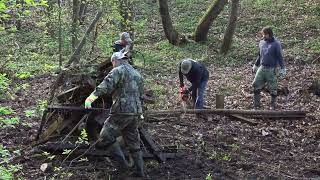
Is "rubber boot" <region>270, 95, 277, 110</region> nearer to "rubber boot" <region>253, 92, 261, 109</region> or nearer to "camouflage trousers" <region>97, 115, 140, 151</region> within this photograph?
"rubber boot" <region>253, 92, 261, 109</region>

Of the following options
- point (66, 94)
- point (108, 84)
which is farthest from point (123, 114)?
point (66, 94)

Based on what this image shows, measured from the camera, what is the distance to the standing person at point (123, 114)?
24.5ft

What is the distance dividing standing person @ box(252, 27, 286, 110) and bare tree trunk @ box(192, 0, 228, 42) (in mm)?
9090

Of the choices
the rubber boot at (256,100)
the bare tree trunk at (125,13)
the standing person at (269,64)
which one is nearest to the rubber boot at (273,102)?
the standing person at (269,64)

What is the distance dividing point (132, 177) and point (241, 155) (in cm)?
246

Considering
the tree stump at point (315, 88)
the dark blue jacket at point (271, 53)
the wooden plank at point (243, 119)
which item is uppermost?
the dark blue jacket at point (271, 53)

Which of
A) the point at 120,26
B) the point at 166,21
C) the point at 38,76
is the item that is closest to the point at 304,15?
the point at 166,21

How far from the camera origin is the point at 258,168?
8.16m

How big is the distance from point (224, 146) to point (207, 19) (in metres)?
12.3

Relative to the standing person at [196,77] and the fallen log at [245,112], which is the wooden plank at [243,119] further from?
the standing person at [196,77]

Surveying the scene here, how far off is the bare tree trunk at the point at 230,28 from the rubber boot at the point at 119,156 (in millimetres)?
11974

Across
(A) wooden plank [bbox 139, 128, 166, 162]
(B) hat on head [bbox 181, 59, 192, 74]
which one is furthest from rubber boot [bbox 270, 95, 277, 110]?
(A) wooden plank [bbox 139, 128, 166, 162]

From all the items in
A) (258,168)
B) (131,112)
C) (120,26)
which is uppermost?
(120,26)

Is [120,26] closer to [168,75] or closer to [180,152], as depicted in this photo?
[168,75]
